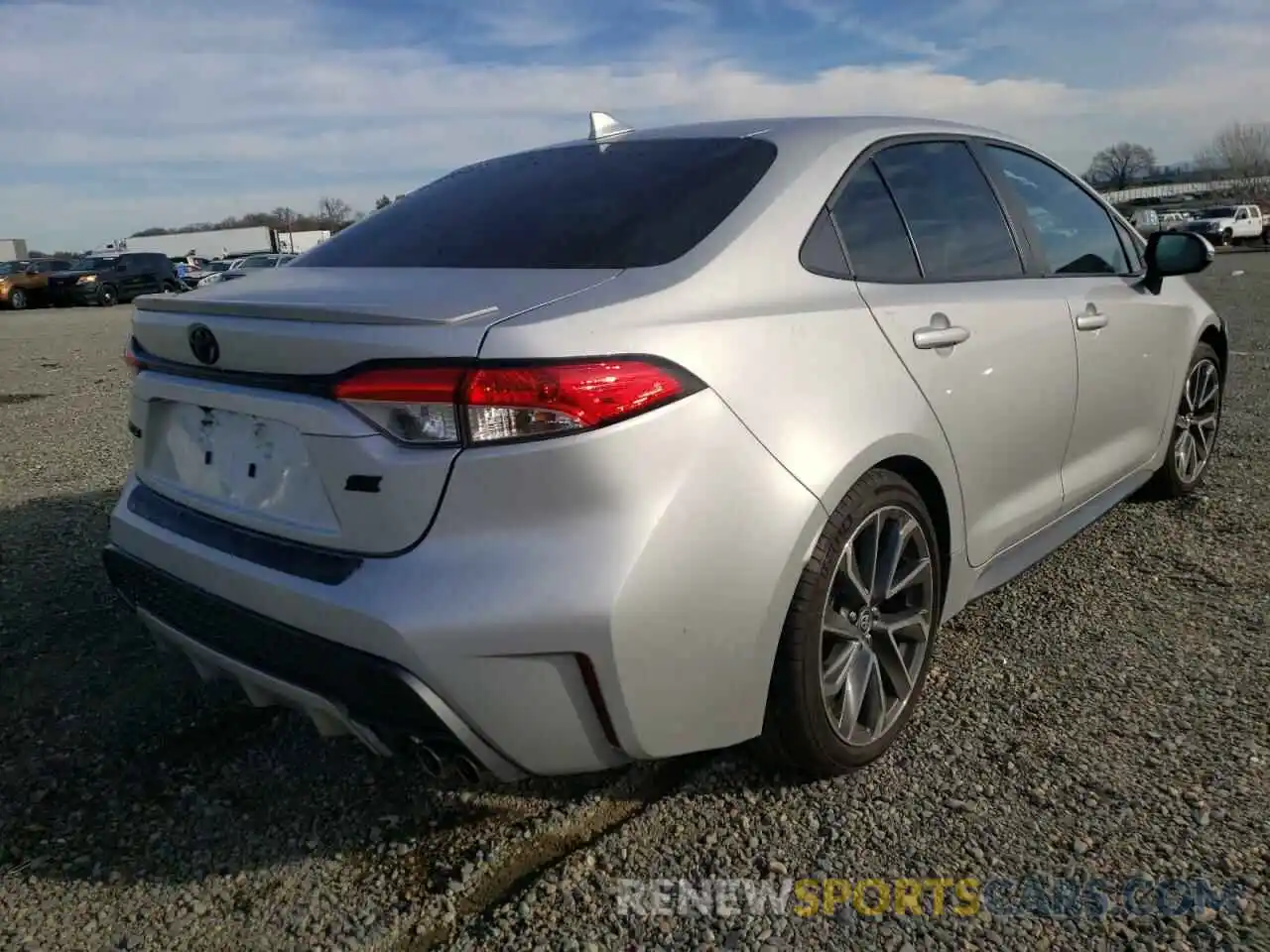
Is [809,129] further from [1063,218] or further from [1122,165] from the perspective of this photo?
[1122,165]

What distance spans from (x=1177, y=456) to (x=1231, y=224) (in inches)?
1668

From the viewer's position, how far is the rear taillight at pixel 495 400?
1836 mm

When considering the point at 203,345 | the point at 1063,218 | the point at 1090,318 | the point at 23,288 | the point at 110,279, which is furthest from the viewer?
the point at 110,279

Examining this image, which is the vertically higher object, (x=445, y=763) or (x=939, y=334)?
(x=939, y=334)

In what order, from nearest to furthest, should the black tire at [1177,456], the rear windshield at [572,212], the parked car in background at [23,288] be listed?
the rear windshield at [572,212], the black tire at [1177,456], the parked car in background at [23,288]

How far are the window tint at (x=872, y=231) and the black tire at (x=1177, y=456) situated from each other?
7.01 feet

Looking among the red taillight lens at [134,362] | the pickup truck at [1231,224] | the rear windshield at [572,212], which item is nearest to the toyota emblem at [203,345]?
the red taillight lens at [134,362]

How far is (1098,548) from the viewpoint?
4023 millimetres

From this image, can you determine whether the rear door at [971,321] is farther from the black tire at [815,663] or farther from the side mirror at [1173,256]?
the side mirror at [1173,256]

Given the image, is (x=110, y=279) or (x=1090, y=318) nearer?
(x=1090, y=318)

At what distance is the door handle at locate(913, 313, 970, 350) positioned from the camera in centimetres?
254

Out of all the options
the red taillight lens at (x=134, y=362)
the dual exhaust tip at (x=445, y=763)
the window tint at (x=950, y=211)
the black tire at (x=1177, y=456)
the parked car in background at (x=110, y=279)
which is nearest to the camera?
the dual exhaust tip at (x=445, y=763)

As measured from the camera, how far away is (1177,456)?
439 centimetres

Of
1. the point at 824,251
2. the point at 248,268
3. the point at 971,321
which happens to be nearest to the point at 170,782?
the point at 824,251
